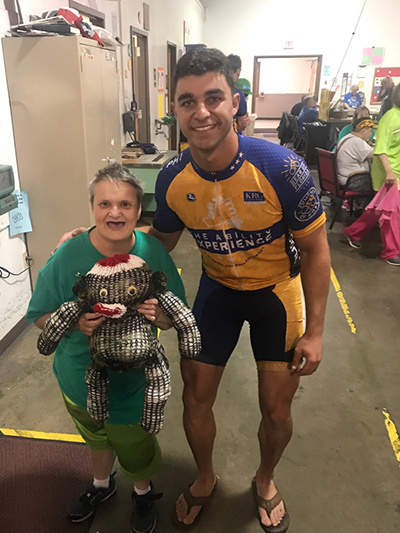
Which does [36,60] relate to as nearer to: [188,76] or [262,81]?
[188,76]

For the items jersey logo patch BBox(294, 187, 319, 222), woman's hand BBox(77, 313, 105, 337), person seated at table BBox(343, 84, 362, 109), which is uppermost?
person seated at table BBox(343, 84, 362, 109)

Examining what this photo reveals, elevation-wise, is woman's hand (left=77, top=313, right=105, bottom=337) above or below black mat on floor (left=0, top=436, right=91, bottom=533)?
above

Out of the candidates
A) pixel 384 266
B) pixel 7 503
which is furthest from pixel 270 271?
pixel 384 266

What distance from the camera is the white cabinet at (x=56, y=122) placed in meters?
2.64

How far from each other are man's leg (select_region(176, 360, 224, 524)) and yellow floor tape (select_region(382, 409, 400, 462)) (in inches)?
38.2

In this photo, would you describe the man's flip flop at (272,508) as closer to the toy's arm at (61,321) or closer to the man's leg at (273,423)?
the man's leg at (273,423)

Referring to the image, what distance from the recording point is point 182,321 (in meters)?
1.24

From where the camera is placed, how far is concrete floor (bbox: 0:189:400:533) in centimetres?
173

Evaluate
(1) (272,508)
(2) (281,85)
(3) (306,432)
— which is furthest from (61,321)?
(2) (281,85)

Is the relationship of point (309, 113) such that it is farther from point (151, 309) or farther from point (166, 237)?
point (151, 309)

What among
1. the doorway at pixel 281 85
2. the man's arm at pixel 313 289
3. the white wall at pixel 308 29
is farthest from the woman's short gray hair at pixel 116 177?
the doorway at pixel 281 85

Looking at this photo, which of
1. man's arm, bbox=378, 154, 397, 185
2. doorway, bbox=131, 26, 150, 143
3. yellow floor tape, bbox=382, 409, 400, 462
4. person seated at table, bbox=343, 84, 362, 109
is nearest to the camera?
yellow floor tape, bbox=382, 409, 400, 462

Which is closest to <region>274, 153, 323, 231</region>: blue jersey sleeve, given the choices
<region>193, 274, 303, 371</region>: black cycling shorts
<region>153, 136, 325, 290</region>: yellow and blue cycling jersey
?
<region>153, 136, 325, 290</region>: yellow and blue cycling jersey

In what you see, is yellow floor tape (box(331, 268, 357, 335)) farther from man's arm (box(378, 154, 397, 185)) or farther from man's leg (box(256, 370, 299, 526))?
man's leg (box(256, 370, 299, 526))
